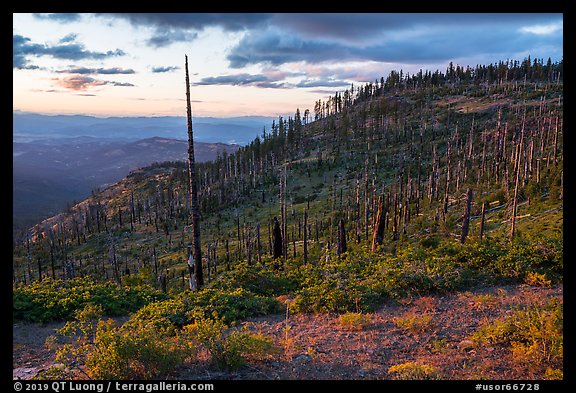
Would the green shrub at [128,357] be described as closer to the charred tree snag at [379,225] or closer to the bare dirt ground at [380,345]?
the bare dirt ground at [380,345]

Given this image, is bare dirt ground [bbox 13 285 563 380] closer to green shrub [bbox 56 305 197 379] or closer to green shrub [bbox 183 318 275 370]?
green shrub [bbox 183 318 275 370]

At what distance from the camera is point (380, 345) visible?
859cm

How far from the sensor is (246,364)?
754 cm

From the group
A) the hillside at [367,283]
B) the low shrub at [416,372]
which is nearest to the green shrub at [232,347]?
the hillside at [367,283]

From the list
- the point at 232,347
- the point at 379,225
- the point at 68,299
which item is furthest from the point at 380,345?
the point at 379,225

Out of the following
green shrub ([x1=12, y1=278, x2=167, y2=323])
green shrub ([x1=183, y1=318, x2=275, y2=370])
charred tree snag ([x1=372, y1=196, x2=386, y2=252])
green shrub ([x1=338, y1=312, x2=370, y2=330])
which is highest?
green shrub ([x1=183, y1=318, x2=275, y2=370])

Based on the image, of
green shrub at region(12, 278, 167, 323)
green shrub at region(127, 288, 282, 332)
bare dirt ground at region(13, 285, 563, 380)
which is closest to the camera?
bare dirt ground at region(13, 285, 563, 380)

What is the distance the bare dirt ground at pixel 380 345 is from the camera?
7230mm

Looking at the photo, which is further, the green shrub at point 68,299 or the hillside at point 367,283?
the green shrub at point 68,299

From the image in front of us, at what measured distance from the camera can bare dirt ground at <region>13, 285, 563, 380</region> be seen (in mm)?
7230

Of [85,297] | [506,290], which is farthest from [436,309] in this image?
[85,297]

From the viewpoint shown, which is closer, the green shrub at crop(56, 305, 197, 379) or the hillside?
the green shrub at crop(56, 305, 197, 379)

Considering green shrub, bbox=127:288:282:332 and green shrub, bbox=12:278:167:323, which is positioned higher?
green shrub, bbox=127:288:282:332

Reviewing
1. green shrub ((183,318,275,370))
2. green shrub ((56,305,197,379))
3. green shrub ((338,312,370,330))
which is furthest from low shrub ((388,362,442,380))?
green shrub ((56,305,197,379))
